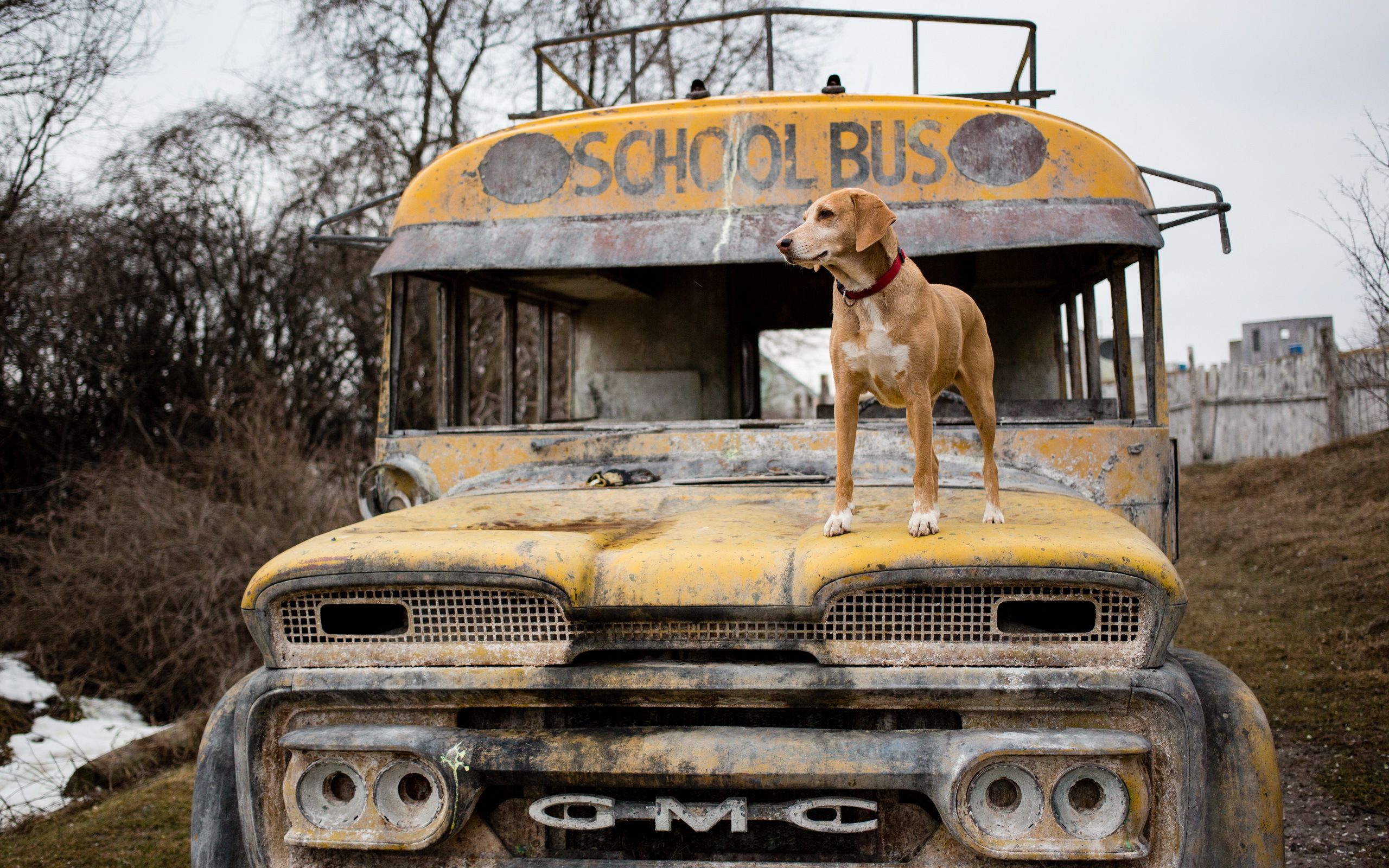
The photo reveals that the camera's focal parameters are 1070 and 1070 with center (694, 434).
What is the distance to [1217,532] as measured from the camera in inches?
451

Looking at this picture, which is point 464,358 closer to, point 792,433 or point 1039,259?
point 792,433

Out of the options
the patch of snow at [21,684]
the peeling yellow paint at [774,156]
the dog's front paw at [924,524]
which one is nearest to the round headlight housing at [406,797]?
the dog's front paw at [924,524]

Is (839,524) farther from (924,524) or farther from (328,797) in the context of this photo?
(328,797)

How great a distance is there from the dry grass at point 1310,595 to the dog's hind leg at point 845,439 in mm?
3310

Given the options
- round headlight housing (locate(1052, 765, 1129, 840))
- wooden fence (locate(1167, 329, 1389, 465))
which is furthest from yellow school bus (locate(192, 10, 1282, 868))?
wooden fence (locate(1167, 329, 1389, 465))

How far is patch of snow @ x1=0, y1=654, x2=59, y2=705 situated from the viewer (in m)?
6.04

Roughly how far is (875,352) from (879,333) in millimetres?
42

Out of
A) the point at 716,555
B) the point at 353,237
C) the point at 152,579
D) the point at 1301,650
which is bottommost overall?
the point at 1301,650

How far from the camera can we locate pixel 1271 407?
15969 mm

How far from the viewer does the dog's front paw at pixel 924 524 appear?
2.23m

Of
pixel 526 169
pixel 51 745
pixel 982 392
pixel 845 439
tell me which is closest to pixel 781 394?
pixel 51 745

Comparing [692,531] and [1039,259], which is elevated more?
[1039,259]

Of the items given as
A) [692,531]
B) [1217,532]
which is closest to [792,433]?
[692,531]

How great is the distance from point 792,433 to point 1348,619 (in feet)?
18.6
